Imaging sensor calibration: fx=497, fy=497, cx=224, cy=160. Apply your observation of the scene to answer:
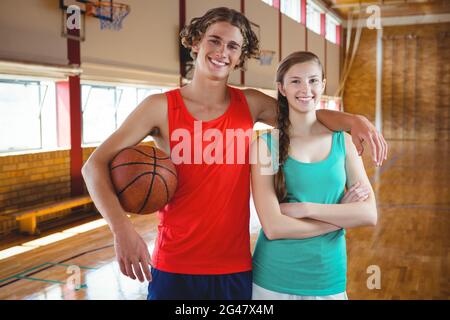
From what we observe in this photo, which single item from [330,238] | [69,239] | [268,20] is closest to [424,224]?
[69,239]

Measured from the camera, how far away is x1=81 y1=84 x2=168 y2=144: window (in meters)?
7.31

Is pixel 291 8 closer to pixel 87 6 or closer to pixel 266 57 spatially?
pixel 266 57

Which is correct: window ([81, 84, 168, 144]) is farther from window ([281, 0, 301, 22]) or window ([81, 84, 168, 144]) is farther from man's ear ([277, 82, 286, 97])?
window ([281, 0, 301, 22])

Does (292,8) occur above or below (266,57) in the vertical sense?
above

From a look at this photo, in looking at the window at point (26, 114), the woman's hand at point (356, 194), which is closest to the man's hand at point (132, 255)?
the woman's hand at point (356, 194)

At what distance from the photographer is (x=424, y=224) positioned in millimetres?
5820

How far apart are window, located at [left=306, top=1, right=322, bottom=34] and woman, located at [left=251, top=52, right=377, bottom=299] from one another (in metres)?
15.5

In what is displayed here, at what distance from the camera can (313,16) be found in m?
17.1

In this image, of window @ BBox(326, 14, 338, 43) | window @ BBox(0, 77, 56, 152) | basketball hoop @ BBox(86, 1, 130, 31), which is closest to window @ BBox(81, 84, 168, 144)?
window @ BBox(0, 77, 56, 152)

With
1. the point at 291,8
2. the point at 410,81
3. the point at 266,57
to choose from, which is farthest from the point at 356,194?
the point at 410,81

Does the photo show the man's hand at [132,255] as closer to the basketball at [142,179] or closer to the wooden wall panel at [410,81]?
the basketball at [142,179]

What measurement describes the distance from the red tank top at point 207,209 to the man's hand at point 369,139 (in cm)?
35

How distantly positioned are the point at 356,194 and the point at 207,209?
0.48 meters

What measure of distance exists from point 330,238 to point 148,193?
604 mm
